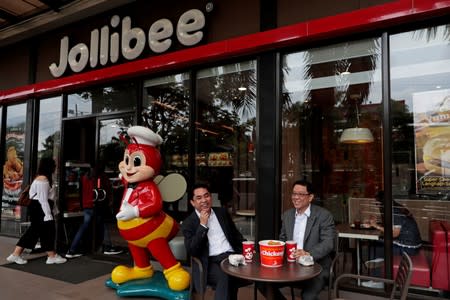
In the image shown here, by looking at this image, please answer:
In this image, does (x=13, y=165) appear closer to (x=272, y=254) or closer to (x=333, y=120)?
(x=333, y=120)

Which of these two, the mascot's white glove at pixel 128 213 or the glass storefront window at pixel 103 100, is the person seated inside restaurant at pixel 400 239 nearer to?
the mascot's white glove at pixel 128 213

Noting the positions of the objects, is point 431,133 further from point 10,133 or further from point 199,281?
point 10,133

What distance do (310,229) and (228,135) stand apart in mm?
3115

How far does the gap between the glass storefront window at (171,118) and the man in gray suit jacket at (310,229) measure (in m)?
2.26

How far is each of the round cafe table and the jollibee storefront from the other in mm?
1646

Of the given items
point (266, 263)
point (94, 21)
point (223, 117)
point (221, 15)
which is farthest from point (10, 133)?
point (266, 263)

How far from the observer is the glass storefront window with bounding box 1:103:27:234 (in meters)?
7.59

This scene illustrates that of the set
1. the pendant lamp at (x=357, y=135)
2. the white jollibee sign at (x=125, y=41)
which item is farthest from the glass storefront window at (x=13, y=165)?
the pendant lamp at (x=357, y=135)

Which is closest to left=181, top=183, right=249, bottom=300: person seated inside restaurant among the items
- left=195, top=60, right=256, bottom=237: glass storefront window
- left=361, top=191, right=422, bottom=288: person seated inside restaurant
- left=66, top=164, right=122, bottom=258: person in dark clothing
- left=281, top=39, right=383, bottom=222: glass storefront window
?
left=281, top=39, right=383, bottom=222: glass storefront window

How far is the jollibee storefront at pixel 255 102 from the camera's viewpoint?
4.00 m

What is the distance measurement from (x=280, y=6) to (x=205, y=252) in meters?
3.23

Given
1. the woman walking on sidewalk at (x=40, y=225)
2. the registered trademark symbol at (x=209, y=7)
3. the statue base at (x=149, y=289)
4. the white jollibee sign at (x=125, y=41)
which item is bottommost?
the statue base at (x=149, y=289)

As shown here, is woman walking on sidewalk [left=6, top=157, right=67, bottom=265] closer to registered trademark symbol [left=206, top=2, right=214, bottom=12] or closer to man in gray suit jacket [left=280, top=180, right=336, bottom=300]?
registered trademark symbol [left=206, top=2, right=214, bottom=12]

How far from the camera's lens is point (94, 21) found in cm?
654
